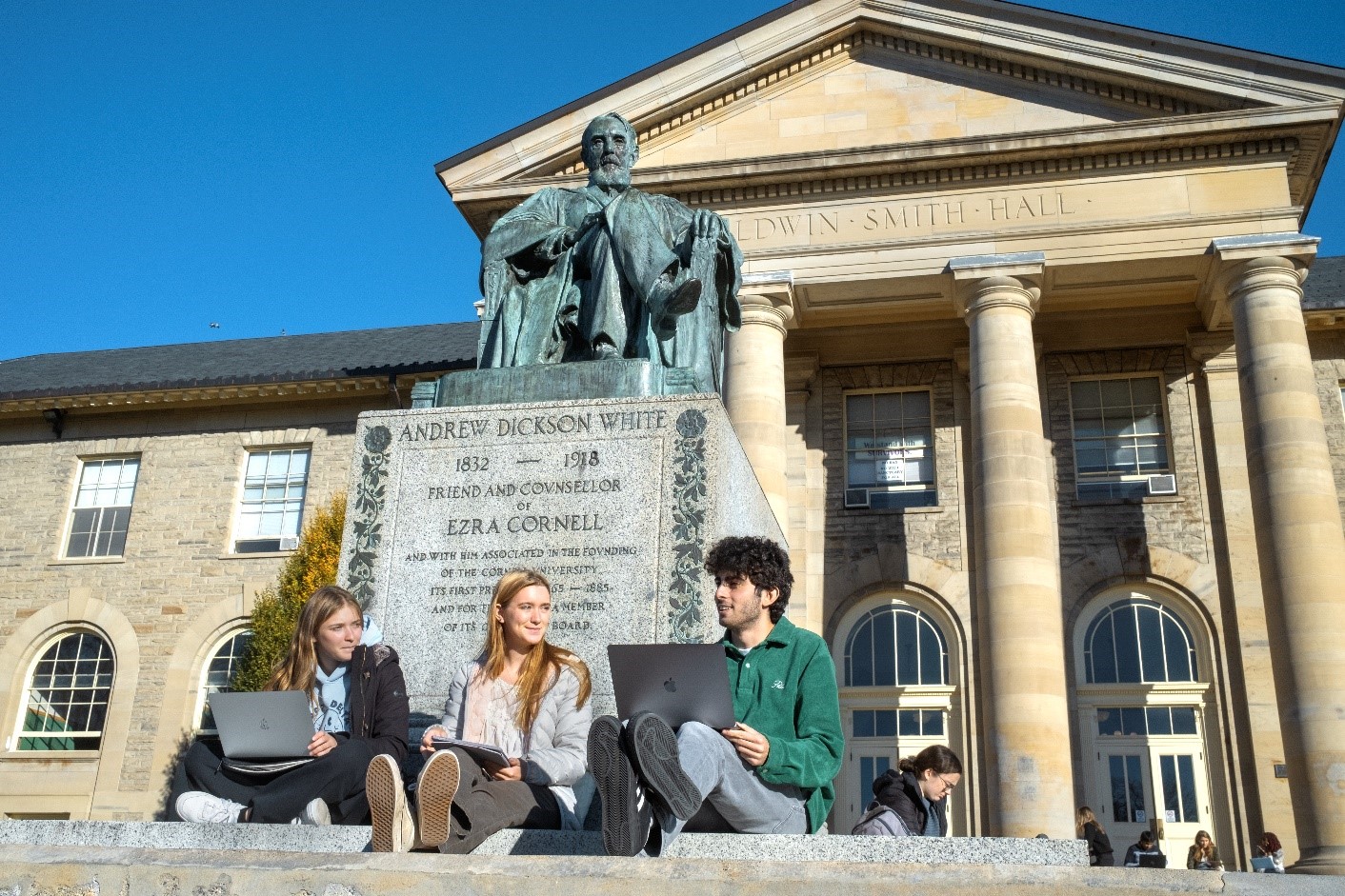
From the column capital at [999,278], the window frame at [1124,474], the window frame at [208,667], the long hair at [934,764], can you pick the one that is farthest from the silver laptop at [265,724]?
the window frame at [208,667]

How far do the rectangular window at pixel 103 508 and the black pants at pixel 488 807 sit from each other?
79.5 feet

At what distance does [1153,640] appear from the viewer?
21609mm

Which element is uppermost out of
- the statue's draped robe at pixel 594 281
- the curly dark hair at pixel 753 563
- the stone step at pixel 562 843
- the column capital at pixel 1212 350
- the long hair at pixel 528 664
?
the column capital at pixel 1212 350

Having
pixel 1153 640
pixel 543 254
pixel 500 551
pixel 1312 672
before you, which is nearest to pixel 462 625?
pixel 500 551

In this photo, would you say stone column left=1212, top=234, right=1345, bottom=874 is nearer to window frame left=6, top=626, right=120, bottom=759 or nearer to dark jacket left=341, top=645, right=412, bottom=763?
dark jacket left=341, top=645, right=412, bottom=763

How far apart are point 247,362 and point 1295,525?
21626mm

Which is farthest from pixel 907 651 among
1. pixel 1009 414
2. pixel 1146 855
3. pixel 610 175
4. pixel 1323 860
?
pixel 610 175

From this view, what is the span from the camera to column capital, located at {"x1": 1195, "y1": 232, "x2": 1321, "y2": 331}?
19.5m

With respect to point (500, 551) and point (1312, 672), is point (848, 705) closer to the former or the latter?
point (1312, 672)

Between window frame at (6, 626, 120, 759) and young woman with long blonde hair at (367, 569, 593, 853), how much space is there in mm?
22576

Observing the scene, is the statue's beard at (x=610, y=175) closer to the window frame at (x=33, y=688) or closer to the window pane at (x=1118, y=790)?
the window pane at (x=1118, y=790)

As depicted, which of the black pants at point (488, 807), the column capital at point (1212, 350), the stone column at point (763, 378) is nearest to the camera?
the black pants at point (488, 807)

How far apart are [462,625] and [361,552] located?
683 mm

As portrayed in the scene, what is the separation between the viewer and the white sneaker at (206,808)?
459cm
